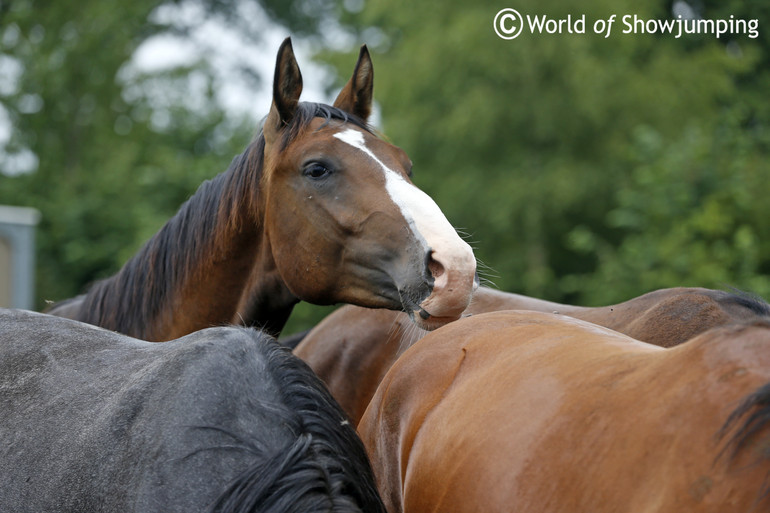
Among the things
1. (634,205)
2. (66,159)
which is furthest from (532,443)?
(66,159)

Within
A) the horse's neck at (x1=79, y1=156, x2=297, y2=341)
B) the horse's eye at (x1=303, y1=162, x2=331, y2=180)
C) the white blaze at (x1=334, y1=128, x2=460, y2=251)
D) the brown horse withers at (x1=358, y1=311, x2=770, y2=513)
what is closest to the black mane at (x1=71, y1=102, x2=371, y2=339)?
the horse's neck at (x1=79, y1=156, x2=297, y2=341)

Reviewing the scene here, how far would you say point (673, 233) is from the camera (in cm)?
917

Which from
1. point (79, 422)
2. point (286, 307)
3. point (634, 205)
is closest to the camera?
point (79, 422)

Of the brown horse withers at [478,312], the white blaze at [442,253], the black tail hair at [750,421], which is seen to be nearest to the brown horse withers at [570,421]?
the black tail hair at [750,421]

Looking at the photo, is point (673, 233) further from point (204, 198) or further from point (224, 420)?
point (224, 420)

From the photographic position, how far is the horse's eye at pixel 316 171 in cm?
321

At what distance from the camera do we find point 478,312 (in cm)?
362

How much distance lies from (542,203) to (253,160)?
30.2 ft

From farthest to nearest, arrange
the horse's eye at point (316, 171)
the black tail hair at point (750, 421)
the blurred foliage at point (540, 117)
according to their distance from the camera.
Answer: the blurred foliage at point (540, 117) < the horse's eye at point (316, 171) < the black tail hair at point (750, 421)

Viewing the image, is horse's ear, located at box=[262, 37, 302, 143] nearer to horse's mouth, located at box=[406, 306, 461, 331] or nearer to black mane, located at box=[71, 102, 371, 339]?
black mane, located at box=[71, 102, 371, 339]

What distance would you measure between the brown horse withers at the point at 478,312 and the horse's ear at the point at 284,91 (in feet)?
3.22

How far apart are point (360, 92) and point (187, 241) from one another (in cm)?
97

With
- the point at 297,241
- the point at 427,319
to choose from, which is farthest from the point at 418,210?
the point at 297,241

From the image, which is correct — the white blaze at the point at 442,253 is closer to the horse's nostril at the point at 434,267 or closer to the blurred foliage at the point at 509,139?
the horse's nostril at the point at 434,267
